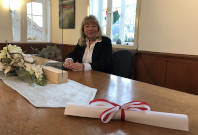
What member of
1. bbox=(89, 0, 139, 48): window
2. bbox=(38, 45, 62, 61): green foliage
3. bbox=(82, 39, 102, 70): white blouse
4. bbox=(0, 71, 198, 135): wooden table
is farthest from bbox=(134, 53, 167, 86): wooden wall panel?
bbox=(38, 45, 62, 61): green foliage

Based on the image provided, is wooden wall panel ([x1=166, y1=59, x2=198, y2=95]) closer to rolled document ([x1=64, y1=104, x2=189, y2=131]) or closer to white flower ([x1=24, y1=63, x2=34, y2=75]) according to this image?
rolled document ([x1=64, y1=104, x2=189, y2=131])

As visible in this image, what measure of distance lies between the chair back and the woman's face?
0.34 meters

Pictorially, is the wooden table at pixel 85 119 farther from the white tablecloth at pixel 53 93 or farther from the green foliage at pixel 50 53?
the green foliage at pixel 50 53

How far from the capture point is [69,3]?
12.6 ft

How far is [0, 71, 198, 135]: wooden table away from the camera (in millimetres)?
524

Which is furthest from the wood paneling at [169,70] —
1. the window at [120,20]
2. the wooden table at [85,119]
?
the wooden table at [85,119]

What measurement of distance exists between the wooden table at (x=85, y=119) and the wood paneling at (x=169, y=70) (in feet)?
4.20

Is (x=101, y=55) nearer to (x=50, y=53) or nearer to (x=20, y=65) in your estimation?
(x=50, y=53)

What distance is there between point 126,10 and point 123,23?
0.70 ft

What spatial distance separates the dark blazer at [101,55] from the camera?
178 cm

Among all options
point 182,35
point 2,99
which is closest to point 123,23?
point 182,35

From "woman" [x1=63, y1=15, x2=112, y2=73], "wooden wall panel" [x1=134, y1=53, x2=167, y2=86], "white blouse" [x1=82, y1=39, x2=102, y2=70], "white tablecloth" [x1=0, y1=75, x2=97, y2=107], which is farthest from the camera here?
"wooden wall panel" [x1=134, y1=53, x2=167, y2=86]

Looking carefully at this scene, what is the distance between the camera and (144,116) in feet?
1.90

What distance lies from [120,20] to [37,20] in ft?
6.24
